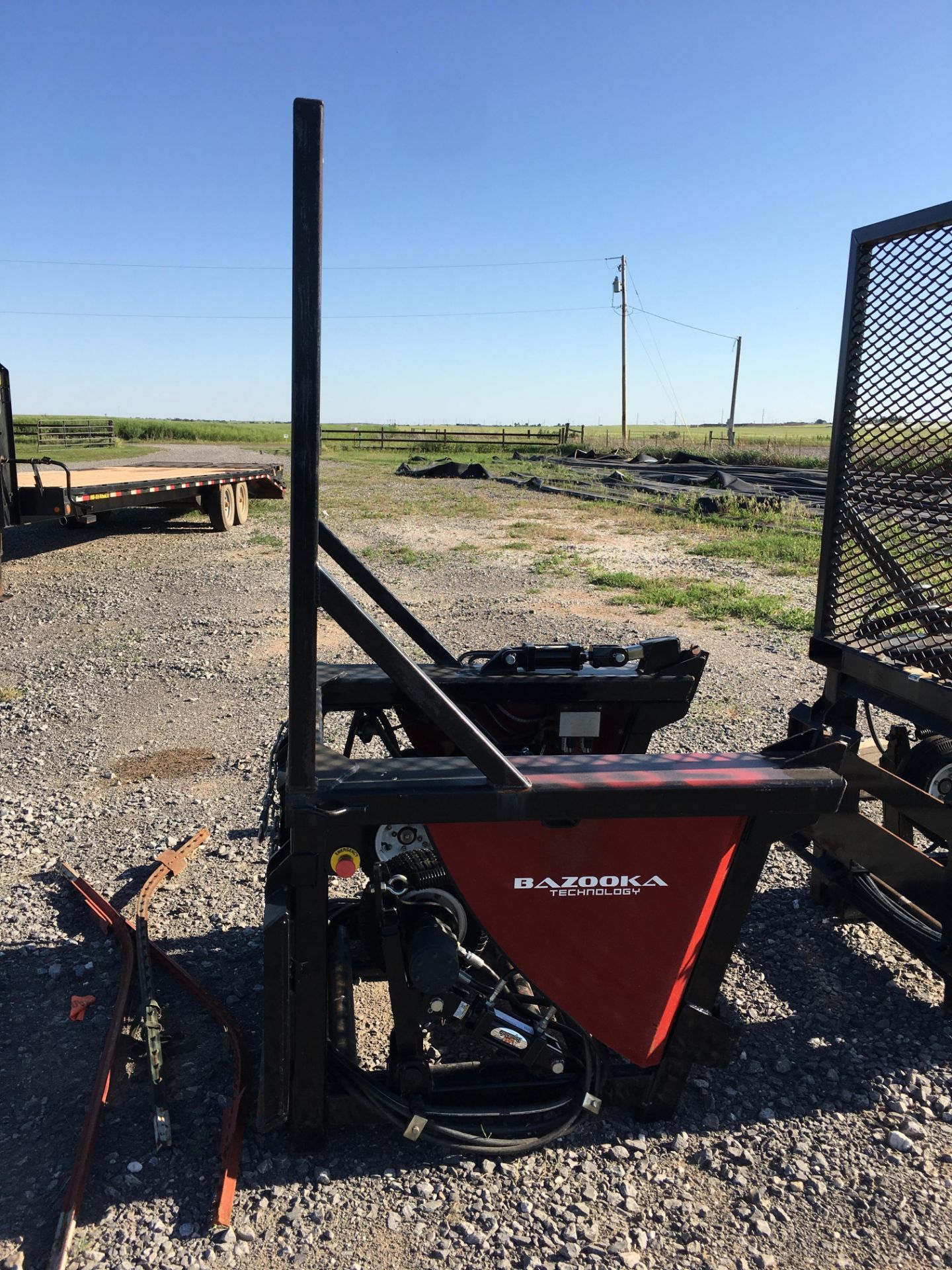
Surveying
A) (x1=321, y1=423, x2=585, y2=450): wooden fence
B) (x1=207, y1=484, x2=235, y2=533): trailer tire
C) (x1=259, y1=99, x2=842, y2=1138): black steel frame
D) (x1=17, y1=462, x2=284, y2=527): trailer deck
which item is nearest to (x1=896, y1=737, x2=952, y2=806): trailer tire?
(x1=259, y1=99, x2=842, y2=1138): black steel frame

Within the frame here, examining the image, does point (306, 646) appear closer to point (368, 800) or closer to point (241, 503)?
point (368, 800)

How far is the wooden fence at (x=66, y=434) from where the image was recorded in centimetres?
4109

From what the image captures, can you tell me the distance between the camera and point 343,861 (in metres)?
2.27

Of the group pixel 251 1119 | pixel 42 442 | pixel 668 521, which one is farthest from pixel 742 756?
pixel 42 442

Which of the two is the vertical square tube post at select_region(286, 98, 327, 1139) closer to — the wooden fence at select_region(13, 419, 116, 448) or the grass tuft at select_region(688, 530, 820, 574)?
the grass tuft at select_region(688, 530, 820, 574)

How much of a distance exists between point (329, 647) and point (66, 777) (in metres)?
3.02

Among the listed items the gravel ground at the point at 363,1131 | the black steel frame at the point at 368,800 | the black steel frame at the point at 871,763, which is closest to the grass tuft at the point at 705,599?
the gravel ground at the point at 363,1131

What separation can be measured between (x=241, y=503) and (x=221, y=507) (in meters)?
1.22

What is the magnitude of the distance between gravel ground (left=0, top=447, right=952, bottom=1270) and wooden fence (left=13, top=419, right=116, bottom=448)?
37.6 meters

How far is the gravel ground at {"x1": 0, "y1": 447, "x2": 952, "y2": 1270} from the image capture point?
2.25m

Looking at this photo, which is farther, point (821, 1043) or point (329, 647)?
point (329, 647)

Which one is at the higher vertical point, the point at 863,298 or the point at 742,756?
the point at 863,298

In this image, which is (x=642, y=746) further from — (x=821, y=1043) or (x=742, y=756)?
(x=821, y=1043)

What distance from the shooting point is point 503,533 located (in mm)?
15445
